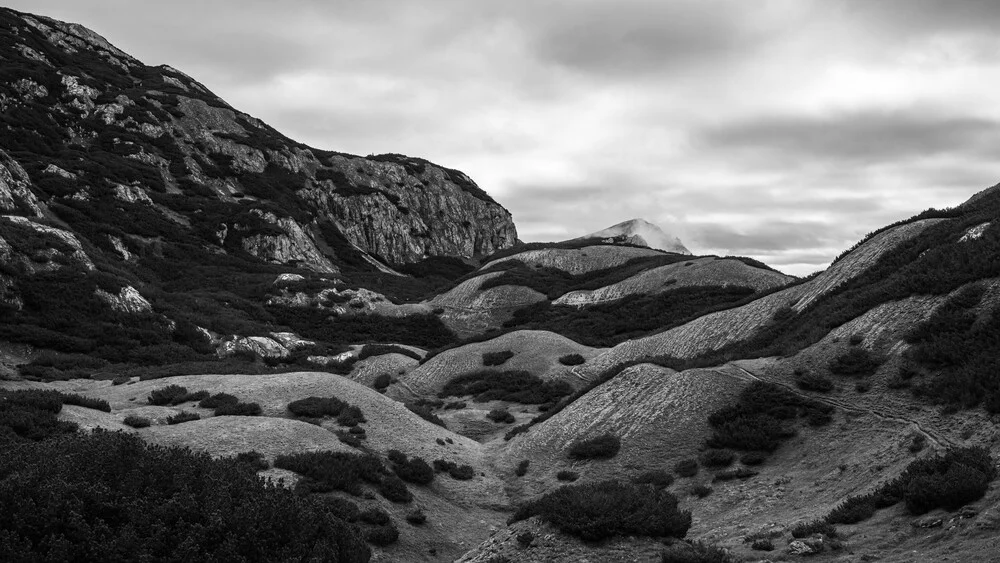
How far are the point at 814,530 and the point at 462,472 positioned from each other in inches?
512

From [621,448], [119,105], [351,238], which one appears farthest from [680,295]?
[119,105]

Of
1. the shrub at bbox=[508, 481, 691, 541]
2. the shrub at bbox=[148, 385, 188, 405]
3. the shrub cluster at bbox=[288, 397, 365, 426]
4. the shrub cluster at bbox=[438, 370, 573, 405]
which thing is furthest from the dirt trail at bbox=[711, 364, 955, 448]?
the shrub at bbox=[148, 385, 188, 405]

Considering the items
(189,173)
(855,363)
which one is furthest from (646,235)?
(855,363)

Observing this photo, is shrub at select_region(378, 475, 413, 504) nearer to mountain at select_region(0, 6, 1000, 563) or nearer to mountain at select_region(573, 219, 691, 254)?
mountain at select_region(0, 6, 1000, 563)

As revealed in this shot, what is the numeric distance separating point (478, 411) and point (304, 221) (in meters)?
92.6

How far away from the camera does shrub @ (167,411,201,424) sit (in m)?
21.2

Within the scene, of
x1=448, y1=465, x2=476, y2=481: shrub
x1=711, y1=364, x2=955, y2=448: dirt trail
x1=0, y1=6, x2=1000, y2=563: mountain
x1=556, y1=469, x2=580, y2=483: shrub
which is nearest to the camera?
x1=0, y1=6, x2=1000, y2=563: mountain

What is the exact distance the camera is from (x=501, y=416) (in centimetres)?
3328

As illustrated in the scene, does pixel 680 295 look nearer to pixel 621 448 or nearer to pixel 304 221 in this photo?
pixel 621 448

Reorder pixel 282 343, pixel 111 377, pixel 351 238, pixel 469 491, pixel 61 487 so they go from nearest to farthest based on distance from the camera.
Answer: pixel 61 487 < pixel 469 491 < pixel 111 377 < pixel 282 343 < pixel 351 238

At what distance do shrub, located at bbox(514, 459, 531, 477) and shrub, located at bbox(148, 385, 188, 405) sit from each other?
50.1ft

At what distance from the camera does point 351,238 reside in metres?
134

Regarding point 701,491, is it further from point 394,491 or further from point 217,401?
point 217,401

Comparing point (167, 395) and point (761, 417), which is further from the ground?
point (167, 395)
